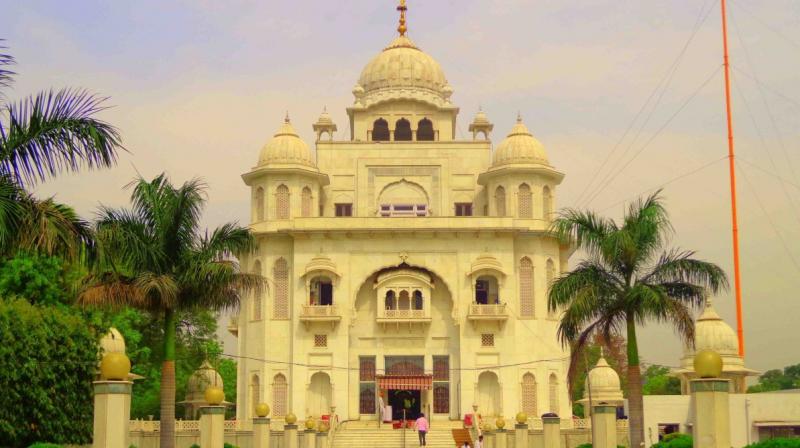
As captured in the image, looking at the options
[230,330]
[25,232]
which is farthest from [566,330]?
[230,330]

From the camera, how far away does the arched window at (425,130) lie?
5347 cm

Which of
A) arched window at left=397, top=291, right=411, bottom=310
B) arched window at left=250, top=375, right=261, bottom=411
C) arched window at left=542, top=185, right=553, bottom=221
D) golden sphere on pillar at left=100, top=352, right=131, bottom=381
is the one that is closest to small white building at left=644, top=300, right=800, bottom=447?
arched window at left=542, top=185, right=553, bottom=221

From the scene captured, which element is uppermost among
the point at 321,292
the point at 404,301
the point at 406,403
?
the point at 321,292

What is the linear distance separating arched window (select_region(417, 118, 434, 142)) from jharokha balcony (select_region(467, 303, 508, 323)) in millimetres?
10894

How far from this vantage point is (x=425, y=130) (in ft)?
176

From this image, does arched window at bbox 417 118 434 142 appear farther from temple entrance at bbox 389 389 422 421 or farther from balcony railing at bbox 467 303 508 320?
→ temple entrance at bbox 389 389 422 421

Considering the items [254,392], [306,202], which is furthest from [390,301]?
[254,392]

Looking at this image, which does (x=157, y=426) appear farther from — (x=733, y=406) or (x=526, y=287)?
(x=733, y=406)

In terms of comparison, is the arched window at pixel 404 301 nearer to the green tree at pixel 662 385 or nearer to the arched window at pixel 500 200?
the arched window at pixel 500 200

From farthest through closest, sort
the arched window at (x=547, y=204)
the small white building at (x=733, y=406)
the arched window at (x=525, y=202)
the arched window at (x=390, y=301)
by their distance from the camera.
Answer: the arched window at (x=547, y=204) < the arched window at (x=525, y=202) < the arched window at (x=390, y=301) < the small white building at (x=733, y=406)

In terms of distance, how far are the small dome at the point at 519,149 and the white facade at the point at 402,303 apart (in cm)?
6

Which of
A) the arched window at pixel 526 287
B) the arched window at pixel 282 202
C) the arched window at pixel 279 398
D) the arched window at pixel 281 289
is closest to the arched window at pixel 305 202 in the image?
the arched window at pixel 282 202

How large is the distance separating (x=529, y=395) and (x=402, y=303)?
6.16m

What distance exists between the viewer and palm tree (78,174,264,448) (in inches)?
969
